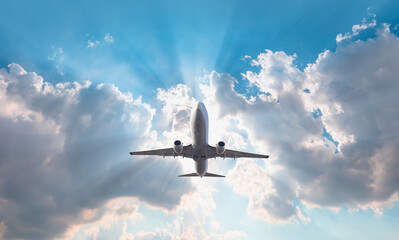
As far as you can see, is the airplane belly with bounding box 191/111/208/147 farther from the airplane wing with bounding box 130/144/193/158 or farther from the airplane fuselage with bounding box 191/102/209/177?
the airplane wing with bounding box 130/144/193/158

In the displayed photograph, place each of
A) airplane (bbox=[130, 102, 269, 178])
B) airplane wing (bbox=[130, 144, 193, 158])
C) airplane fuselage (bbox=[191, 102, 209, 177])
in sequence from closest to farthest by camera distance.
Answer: airplane fuselage (bbox=[191, 102, 209, 177]), airplane (bbox=[130, 102, 269, 178]), airplane wing (bbox=[130, 144, 193, 158])

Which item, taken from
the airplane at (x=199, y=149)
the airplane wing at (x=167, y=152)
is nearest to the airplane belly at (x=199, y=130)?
the airplane at (x=199, y=149)

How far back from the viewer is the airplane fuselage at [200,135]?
37.1 metres

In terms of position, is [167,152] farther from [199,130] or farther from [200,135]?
[199,130]

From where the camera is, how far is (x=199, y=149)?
1790 inches

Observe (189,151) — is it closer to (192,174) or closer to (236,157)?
(236,157)

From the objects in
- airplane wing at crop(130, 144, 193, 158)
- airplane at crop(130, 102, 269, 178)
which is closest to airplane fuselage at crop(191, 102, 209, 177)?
airplane at crop(130, 102, 269, 178)

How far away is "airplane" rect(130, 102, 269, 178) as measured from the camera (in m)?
37.5

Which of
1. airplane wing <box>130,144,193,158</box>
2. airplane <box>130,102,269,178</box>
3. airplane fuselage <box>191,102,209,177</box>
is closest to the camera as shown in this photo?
airplane fuselage <box>191,102,209,177</box>

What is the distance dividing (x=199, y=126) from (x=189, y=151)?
11322 millimetres

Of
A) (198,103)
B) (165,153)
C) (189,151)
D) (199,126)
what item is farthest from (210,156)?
(198,103)

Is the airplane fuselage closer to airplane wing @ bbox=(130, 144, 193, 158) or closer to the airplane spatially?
the airplane

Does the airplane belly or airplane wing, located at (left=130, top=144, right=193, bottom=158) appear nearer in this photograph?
the airplane belly

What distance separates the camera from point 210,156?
49562 millimetres
